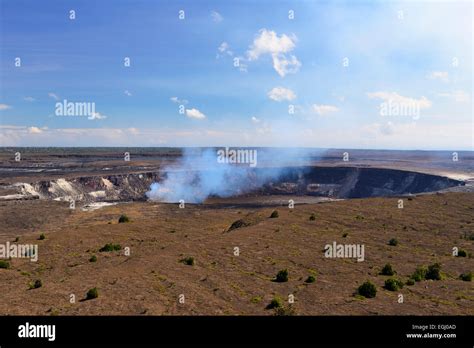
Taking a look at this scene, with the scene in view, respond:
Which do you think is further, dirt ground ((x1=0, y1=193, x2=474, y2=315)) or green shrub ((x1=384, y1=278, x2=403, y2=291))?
green shrub ((x1=384, y1=278, x2=403, y2=291))

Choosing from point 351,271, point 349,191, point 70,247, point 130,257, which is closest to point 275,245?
point 351,271

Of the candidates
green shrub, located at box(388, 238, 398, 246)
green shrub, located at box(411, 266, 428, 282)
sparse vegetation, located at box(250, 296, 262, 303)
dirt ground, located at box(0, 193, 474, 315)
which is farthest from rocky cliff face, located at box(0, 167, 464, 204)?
green shrub, located at box(411, 266, 428, 282)

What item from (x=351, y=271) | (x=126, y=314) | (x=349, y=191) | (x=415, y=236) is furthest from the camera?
(x=349, y=191)

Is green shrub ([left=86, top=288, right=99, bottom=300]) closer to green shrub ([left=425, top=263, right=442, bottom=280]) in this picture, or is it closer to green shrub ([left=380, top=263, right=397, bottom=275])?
green shrub ([left=380, top=263, right=397, bottom=275])

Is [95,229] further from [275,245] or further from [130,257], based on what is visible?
[275,245]

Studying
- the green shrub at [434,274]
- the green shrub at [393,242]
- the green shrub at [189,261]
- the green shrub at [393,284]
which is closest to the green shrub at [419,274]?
the green shrub at [434,274]

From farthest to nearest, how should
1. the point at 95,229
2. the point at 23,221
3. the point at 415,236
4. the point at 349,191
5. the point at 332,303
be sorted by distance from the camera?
the point at 349,191
the point at 23,221
the point at 95,229
the point at 415,236
the point at 332,303

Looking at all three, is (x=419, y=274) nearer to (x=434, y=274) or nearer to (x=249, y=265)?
(x=434, y=274)
